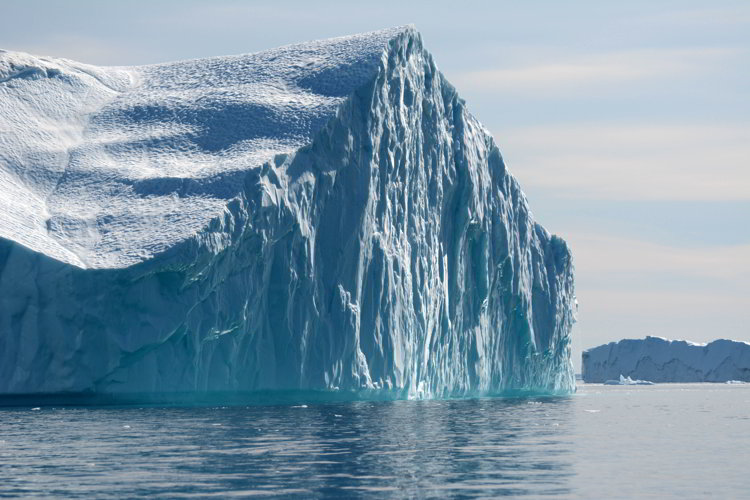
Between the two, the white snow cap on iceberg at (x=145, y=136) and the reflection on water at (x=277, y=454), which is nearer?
the reflection on water at (x=277, y=454)

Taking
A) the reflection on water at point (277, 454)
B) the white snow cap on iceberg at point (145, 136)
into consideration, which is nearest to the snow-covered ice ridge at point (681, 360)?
the white snow cap on iceberg at point (145, 136)

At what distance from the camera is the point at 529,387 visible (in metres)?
46.3

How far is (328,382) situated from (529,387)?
1611 cm

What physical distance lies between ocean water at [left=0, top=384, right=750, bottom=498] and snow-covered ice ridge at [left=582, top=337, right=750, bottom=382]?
5794cm

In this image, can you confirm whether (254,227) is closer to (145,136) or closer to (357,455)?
(145,136)

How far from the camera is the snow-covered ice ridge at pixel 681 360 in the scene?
83625 millimetres

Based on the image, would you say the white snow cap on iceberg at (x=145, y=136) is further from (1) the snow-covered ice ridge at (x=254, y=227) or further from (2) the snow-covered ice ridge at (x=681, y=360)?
(2) the snow-covered ice ridge at (x=681, y=360)

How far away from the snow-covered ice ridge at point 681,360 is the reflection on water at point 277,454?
59.9 meters

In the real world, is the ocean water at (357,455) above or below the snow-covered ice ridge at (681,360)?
below

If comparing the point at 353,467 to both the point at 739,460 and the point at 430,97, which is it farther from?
the point at 430,97

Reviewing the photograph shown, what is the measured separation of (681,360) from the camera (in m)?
84.4

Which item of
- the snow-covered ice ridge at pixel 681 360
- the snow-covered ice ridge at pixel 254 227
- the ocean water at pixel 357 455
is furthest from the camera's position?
the snow-covered ice ridge at pixel 681 360

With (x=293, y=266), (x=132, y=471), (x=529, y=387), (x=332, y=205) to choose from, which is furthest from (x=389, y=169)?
(x=132, y=471)

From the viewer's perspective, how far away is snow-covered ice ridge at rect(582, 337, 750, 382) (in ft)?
274
